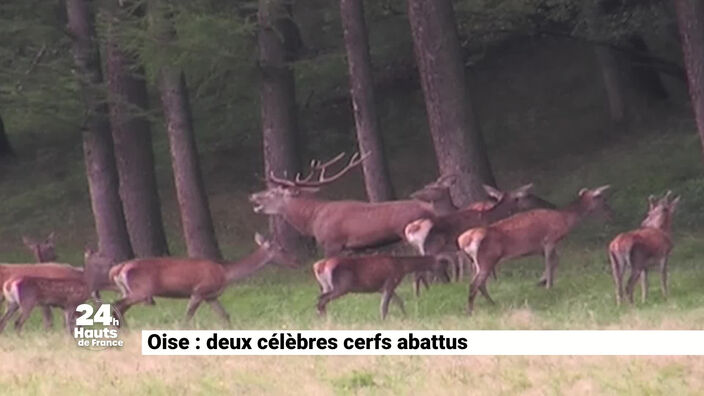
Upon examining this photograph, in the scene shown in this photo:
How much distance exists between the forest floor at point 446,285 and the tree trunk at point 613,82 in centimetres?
60

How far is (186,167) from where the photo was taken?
77.7 feet

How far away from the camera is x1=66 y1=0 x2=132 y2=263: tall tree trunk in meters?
23.8

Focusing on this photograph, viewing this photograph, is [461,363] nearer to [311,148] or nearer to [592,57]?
[311,148]

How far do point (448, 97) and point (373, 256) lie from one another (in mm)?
5504

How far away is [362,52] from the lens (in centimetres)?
2222

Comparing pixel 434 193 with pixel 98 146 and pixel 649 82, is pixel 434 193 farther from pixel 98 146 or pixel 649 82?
pixel 649 82

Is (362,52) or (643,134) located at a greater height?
(362,52)

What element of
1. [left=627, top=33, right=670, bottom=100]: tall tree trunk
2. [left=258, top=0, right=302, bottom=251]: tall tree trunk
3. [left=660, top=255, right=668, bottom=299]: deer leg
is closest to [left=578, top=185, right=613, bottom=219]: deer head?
[left=660, top=255, right=668, bottom=299]: deer leg

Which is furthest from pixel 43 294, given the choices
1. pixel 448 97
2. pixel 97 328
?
pixel 448 97

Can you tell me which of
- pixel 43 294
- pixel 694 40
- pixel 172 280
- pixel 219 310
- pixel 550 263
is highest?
pixel 694 40

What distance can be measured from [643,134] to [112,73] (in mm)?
11842

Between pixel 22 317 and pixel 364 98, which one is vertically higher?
pixel 364 98

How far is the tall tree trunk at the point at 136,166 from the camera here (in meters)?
24.5

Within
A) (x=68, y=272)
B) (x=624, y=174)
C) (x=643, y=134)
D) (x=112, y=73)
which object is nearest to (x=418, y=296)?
(x=68, y=272)
